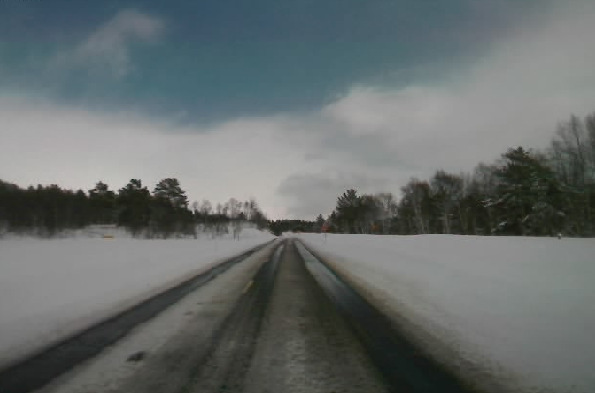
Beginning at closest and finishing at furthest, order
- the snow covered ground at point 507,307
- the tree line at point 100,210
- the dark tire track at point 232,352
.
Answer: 1. the dark tire track at point 232,352
2. the snow covered ground at point 507,307
3. the tree line at point 100,210

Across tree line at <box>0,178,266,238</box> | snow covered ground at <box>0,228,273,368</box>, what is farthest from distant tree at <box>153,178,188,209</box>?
snow covered ground at <box>0,228,273,368</box>

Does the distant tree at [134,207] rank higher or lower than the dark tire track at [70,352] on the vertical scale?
higher

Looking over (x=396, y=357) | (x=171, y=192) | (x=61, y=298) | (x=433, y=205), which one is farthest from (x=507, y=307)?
(x=171, y=192)

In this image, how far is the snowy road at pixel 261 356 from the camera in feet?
11.5

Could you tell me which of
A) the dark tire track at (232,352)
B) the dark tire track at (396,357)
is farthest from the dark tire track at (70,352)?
the dark tire track at (396,357)

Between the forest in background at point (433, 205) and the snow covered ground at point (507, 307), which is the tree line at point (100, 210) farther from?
the snow covered ground at point (507, 307)

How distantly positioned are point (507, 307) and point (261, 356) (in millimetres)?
5426

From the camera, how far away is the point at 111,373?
12.6 ft

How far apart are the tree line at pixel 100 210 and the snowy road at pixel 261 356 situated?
215ft

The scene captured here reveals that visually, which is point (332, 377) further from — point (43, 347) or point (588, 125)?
point (588, 125)

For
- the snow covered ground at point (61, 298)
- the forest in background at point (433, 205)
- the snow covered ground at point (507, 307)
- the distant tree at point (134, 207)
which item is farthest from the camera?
the distant tree at point (134, 207)

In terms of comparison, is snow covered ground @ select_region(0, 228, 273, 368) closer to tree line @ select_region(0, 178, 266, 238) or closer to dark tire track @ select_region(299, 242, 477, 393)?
dark tire track @ select_region(299, 242, 477, 393)

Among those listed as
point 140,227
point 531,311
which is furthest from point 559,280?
point 140,227

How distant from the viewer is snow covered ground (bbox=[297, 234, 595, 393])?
3912mm
